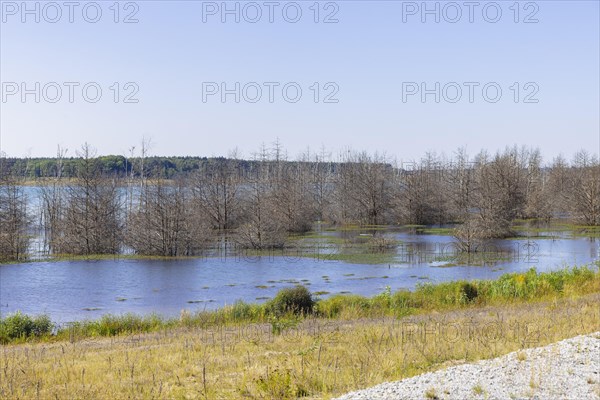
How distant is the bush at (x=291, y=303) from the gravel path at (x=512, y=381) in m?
13.3

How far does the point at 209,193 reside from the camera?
7725 centimetres

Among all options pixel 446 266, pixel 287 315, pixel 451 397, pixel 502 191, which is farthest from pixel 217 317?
pixel 502 191

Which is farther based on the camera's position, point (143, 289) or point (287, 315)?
point (143, 289)

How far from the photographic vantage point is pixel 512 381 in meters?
9.05

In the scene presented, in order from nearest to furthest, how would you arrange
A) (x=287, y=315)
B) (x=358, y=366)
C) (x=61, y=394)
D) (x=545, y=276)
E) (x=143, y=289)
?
1. (x=61, y=394)
2. (x=358, y=366)
3. (x=287, y=315)
4. (x=545, y=276)
5. (x=143, y=289)

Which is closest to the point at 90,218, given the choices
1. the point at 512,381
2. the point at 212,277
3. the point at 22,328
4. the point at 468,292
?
the point at 212,277

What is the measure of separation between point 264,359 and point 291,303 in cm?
1059

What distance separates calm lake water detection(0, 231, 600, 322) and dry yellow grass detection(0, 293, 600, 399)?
1146 centimetres

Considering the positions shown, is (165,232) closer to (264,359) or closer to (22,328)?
(22,328)

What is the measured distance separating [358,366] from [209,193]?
6712cm

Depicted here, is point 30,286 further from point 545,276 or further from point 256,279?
point 545,276

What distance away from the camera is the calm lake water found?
29737 mm

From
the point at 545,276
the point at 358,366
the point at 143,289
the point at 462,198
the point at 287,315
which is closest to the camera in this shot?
the point at 358,366

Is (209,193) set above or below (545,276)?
above
